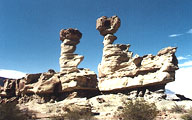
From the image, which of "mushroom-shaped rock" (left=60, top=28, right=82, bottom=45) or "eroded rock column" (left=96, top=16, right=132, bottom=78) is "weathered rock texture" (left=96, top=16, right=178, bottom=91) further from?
"mushroom-shaped rock" (left=60, top=28, right=82, bottom=45)

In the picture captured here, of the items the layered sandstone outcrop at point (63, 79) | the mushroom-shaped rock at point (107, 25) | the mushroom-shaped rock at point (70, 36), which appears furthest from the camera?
the mushroom-shaped rock at point (70, 36)

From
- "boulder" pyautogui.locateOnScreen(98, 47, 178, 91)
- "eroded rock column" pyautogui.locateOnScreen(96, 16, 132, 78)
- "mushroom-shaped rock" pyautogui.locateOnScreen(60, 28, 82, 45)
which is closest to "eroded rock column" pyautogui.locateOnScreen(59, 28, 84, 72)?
"mushroom-shaped rock" pyautogui.locateOnScreen(60, 28, 82, 45)

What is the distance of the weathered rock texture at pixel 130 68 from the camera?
23522 mm

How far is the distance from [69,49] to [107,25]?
1048 cm

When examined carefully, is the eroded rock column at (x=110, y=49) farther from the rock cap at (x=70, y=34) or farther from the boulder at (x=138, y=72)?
the rock cap at (x=70, y=34)

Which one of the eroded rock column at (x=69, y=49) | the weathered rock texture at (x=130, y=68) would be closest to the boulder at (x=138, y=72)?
the weathered rock texture at (x=130, y=68)

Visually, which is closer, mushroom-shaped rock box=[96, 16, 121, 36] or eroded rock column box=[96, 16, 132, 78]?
eroded rock column box=[96, 16, 132, 78]

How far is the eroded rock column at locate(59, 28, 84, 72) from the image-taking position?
35.6m

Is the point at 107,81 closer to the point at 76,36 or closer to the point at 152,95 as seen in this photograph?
the point at 152,95

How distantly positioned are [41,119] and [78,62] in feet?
67.6

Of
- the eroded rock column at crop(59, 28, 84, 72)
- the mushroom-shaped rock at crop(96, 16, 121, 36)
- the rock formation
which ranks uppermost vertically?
the mushroom-shaped rock at crop(96, 16, 121, 36)

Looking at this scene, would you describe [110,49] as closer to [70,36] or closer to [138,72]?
[138,72]

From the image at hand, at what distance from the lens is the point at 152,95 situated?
23578mm

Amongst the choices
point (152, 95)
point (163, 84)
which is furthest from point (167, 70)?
point (152, 95)
